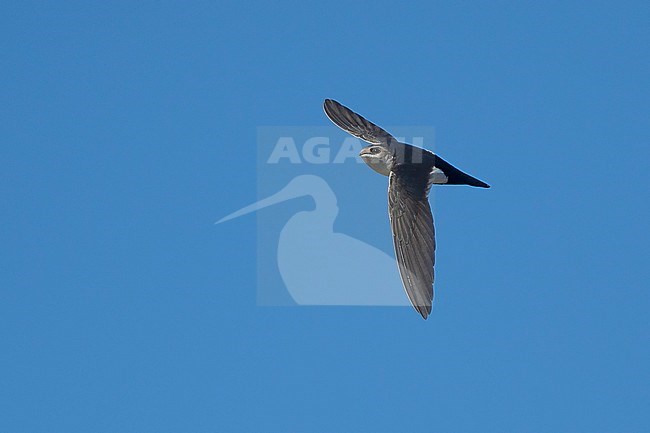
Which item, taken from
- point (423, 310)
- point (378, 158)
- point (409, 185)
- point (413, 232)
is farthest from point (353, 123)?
point (423, 310)

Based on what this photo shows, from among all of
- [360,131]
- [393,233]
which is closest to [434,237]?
[393,233]

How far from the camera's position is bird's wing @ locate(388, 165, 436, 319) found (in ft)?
49.5

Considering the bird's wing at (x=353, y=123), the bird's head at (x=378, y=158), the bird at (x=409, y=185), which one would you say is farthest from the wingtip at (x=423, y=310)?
the bird's wing at (x=353, y=123)

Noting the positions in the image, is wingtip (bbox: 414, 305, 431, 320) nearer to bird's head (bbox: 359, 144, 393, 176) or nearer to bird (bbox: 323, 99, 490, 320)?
bird (bbox: 323, 99, 490, 320)

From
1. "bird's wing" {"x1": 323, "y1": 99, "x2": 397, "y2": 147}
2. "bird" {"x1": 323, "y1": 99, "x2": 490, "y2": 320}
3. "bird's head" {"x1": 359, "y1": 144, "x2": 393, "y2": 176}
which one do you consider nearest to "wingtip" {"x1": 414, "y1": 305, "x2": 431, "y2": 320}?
"bird" {"x1": 323, "y1": 99, "x2": 490, "y2": 320}

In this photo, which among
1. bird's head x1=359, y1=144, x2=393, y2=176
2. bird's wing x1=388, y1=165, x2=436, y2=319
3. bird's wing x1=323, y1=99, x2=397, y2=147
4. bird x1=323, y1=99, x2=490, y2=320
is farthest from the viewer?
bird's wing x1=323, y1=99, x2=397, y2=147

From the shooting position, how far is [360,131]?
1873 cm

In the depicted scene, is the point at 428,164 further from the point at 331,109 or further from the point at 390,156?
the point at 331,109

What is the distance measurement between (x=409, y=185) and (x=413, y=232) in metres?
0.95

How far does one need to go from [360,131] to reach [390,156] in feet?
3.87

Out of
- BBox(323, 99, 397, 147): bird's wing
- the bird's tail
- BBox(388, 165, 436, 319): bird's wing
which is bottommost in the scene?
BBox(388, 165, 436, 319): bird's wing

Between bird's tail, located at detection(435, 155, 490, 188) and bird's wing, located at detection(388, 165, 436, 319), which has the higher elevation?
bird's tail, located at detection(435, 155, 490, 188)

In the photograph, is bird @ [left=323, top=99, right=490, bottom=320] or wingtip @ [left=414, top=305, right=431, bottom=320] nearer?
wingtip @ [left=414, top=305, right=431, bottom=320]

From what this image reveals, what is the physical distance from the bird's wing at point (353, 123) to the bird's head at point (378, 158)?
2.01ft
